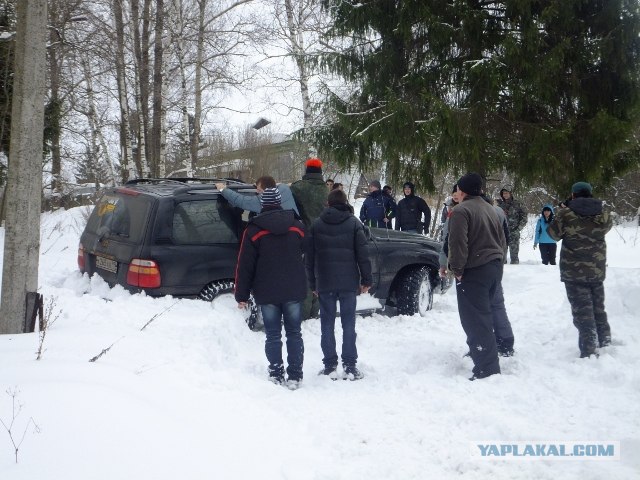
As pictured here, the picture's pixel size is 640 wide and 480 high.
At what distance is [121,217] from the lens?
233 inches

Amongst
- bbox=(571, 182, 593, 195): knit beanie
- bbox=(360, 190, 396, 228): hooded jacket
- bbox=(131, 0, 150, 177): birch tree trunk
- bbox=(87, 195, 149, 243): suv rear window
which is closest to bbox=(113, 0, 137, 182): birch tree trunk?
bbox=(131, 0, 150, 177): birch tree trunk

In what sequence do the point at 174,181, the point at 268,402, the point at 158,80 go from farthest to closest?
the point at 158,80, the point at 174,181, the point at 268,402

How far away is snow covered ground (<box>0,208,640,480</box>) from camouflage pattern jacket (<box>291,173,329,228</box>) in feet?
4.26

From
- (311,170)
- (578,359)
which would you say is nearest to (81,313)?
(311,170)

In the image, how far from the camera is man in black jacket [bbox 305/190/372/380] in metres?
5.16

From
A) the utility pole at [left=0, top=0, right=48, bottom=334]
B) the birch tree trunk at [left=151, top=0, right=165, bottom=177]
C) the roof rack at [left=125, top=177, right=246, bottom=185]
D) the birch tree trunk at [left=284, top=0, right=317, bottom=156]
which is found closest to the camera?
the utility pole at [left=0, top=0, right=48, bottom=334]

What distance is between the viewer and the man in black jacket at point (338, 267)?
5.16 metres

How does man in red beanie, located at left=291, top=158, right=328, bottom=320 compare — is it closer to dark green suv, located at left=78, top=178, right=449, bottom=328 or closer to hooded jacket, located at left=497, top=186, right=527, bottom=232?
dark green suv, located at left=78, top=178, right=449, bottom=328

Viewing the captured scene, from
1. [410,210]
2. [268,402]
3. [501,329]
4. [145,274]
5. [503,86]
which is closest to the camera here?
[268,402]

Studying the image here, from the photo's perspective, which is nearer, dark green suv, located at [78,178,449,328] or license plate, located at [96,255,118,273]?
dark green suv, located at [78,178,449,328]

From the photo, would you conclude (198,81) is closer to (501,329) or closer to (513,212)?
(513,212)

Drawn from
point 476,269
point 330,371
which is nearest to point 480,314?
point 476,269

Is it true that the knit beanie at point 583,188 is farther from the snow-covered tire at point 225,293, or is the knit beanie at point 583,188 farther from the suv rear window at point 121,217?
the suv rear window at point 121,217

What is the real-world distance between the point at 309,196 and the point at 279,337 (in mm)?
2017
